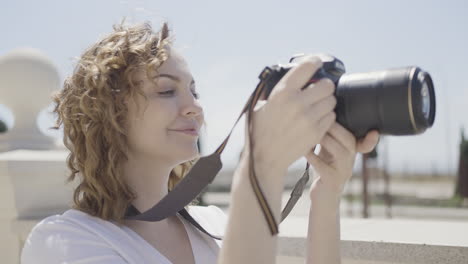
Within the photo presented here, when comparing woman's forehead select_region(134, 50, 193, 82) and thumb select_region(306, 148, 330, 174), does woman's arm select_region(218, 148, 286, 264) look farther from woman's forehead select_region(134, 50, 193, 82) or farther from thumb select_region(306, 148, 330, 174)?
woman's forehead select_region(134, 50, 193, 82)

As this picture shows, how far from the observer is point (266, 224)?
93 cm

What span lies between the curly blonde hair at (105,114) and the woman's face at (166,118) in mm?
31

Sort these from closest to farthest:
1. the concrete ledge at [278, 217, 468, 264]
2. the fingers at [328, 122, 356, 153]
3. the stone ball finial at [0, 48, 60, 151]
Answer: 1. the fingers at [328, 122, 356, 153]
2. the concrete ledge at [278, 217, 468, 264]
3. the stone ball finial at [0, 48, 60, 151]

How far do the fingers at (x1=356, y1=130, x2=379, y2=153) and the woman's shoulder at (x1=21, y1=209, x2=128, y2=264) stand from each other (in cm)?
70

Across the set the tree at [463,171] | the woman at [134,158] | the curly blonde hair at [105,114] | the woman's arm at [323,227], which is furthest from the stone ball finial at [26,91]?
the tree at [463,171]

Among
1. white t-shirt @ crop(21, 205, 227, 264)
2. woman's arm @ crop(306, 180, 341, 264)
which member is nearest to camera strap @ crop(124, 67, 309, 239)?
white t-shirt @ crop(21, 205, 227, 264)

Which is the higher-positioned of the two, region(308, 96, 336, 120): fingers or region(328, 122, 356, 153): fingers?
region(308, 96, 336, 120): fingers

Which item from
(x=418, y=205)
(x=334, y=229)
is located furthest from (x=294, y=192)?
(x=418, y=205)

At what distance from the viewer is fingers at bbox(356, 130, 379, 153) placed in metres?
1.06

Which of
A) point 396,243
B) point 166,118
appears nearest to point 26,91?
point 166,118

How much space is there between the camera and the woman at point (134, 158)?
1.26 m

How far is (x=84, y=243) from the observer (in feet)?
4.33

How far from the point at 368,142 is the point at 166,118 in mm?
647

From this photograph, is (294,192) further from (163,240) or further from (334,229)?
(163,240)
